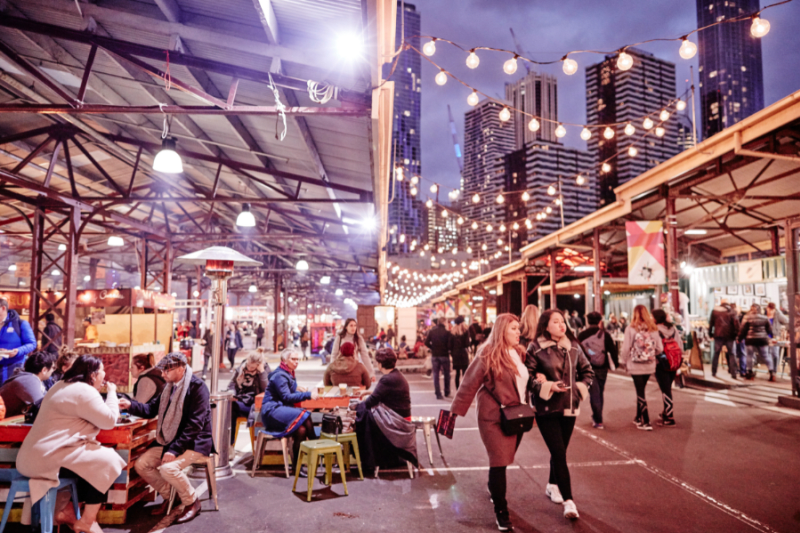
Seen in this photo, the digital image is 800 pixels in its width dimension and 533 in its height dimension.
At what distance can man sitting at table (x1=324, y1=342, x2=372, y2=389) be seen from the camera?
679cm

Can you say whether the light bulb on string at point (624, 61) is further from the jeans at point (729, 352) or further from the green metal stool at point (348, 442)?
the jeans at point (729, 352)

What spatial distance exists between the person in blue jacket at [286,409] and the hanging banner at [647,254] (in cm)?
843

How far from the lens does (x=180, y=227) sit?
59.6ft

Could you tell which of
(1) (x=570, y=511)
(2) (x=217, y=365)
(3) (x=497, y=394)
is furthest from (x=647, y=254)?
(2) (x=217, y=365)

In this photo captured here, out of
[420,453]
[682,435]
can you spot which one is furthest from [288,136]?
[682,435]

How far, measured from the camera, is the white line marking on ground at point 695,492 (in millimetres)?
3807

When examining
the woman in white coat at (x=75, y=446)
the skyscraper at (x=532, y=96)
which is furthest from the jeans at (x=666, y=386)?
the skyscraper at (x=532, y=96)

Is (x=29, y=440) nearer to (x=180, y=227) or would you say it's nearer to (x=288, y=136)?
(x=288, y=136)

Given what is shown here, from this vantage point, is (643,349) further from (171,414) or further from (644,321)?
(171,414)

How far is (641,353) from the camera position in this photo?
6914 millimetres

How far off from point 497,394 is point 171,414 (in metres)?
2.88

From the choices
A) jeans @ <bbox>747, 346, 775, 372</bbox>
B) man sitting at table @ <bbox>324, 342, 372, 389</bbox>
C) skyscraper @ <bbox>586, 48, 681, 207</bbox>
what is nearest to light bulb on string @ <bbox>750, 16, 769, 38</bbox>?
man sitting at table @ <bbox>324, 342, 372, 389</bbox>

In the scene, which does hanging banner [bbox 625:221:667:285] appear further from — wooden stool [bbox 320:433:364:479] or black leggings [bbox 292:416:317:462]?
black leggings [bbox 292:416:317:462]

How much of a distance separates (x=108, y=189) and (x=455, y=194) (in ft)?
33.2
